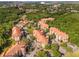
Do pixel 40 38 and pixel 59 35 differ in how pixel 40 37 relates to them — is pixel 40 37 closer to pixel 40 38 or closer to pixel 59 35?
pixel 40 38

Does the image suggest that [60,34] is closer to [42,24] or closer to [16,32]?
[42,24]

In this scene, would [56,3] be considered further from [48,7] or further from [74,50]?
[74,50]

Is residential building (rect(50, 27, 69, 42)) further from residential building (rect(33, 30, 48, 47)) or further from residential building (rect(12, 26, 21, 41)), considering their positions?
residential building (rect(12, 26, 21, 41))

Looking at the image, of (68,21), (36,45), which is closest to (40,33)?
(36,45)

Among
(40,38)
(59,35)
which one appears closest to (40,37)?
(40,38)

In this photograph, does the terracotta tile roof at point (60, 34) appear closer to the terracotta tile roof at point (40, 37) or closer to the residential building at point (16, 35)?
the terracotta tile roof at point (40, 37)

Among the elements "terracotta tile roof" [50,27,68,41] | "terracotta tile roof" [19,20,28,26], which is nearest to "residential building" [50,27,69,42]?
"terracotta tile roof" [50,27,68,41]

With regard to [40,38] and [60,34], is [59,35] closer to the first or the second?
[60,34]

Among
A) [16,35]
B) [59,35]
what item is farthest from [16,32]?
[59,35]
